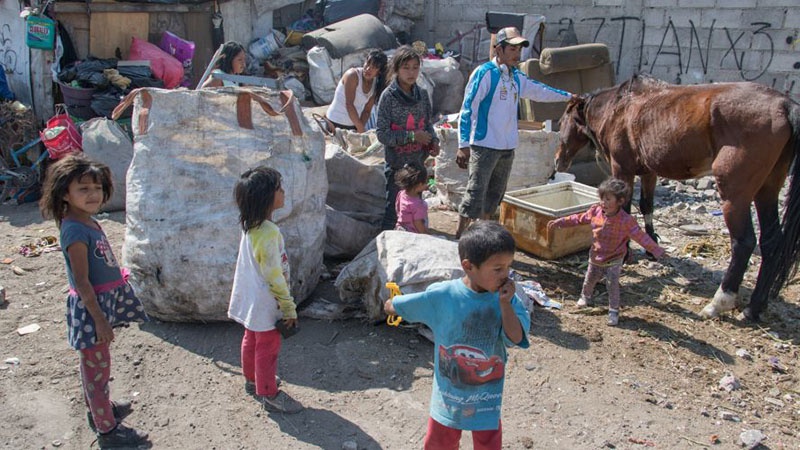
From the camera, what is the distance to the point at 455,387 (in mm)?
2471

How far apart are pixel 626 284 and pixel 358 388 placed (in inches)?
108

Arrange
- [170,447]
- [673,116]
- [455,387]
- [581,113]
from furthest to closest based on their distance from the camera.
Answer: [581,113], [673,116], [170,447], [455,387]

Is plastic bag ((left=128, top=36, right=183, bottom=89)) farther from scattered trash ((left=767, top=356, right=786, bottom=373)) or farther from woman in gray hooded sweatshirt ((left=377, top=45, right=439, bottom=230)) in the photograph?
scattered trash ((left=767, top=356, right=786, bottom=373))

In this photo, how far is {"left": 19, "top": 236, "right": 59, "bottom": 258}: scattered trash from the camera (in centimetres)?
587

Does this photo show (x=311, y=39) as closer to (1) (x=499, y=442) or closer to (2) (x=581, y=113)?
(2) (x=581, y=113)

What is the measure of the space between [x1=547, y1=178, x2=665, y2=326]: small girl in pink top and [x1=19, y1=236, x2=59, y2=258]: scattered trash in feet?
15.6

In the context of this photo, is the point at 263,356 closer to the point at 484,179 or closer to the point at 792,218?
the point at 484,179

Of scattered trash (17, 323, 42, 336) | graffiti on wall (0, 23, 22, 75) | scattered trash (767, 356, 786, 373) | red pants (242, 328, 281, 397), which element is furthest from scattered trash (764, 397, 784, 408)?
graffiti on wall (0, 23, 22, 75)

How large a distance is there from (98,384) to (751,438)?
10.9ft

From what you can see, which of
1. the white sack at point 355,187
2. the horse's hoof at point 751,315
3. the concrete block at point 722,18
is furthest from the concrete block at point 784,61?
the white sack at point 355,187

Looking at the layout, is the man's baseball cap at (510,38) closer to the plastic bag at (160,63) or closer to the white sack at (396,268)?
the white sack at (396,268)

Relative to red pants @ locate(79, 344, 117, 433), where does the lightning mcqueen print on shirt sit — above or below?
above

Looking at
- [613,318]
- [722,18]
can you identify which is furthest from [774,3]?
[613,318]

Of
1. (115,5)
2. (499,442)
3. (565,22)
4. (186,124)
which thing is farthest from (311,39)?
(499,442)
